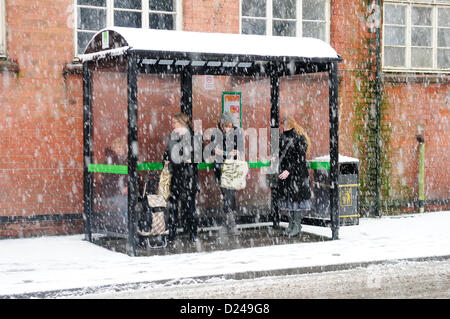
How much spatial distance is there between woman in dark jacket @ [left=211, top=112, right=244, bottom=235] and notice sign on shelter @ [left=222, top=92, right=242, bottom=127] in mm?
1764

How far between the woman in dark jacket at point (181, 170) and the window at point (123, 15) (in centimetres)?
269

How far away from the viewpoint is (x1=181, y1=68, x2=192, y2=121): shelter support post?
37.5ft

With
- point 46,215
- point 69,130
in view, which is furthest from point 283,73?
point 46,215

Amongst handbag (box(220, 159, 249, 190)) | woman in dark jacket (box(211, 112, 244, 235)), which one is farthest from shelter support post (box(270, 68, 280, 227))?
handbag (box(220, 159, 249, 190))

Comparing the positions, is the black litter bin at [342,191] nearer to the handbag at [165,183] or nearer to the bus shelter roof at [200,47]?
the bus shelter roof at [200,47]

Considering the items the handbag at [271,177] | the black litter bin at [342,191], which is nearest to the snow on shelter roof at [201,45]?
the black litter bin at [342,191]

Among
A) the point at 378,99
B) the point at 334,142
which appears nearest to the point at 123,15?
the point at 334,142

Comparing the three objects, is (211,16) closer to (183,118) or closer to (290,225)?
(183,118)

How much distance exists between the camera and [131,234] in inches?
383

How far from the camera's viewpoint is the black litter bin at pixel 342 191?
12.4 meters

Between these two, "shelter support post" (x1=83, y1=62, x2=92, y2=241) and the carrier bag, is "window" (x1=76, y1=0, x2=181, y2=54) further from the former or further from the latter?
the carrier bag
